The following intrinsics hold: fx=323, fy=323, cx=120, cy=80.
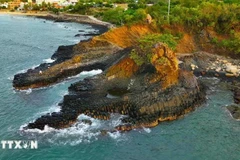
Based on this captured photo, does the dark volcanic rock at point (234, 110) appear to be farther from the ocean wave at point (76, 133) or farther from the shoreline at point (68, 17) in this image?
the shoreline at point (68, 17)

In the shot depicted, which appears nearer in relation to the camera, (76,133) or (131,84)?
(76,133)

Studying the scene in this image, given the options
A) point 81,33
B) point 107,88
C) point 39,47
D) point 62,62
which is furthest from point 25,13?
point 107,88

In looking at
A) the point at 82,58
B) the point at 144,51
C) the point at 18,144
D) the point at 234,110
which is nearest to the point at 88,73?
the point at 82,58

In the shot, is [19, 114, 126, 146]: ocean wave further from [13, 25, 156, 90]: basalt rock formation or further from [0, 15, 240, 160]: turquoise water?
[13, 25, 156, 90]: basalt rock formation

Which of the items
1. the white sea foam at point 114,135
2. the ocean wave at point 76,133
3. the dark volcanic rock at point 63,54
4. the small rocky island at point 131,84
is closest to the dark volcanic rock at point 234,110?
the small rocky island at point 131,84

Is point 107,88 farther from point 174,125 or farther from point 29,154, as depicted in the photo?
point 29,154

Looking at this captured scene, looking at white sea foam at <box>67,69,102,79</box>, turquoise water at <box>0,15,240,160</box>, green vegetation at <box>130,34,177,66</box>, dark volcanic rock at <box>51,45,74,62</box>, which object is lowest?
turquoise water at <box>0,15,240,160</box>

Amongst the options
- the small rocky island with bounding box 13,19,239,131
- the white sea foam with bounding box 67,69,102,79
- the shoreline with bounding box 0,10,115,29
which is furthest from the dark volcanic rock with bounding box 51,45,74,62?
the shoreline with bounding box 0,10,115,29

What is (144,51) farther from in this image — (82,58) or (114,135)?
(114,135)
